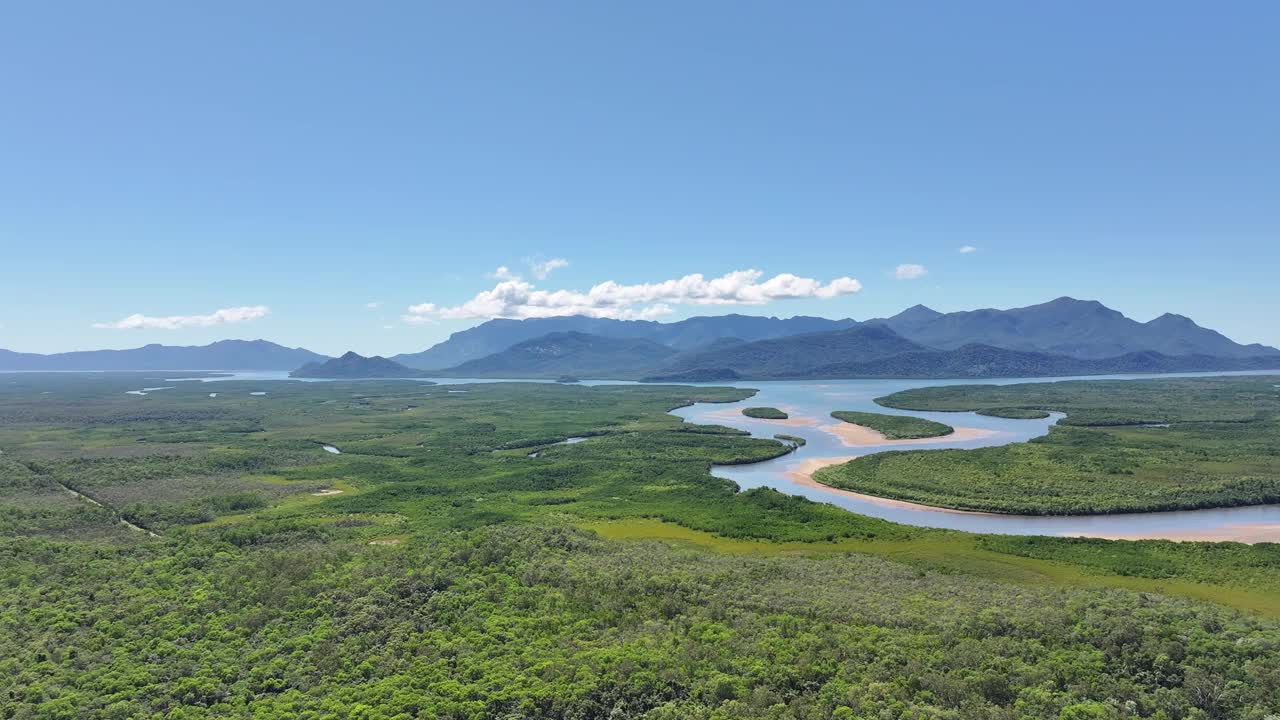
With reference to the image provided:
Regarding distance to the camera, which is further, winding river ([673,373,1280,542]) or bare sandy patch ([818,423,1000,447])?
bare sandy patch ([818,423,1000,447])

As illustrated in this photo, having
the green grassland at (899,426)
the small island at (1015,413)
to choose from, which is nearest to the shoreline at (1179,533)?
the green grassland at (899,426)

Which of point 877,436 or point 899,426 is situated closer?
point 877,436

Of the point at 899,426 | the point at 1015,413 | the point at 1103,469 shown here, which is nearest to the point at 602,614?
the point at 1103,469

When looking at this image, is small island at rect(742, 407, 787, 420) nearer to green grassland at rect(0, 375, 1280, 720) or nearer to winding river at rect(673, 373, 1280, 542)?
winding river at rect(673, 373, 1280, 542)

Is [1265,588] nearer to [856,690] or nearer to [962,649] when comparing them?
[962,649]

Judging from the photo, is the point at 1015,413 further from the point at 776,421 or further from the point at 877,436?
the point at 776,421

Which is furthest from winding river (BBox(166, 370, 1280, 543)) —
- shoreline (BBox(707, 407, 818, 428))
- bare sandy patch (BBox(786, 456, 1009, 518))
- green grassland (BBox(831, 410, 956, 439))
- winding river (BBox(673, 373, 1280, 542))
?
green grassland (BBox(831, 410, 956, 439))

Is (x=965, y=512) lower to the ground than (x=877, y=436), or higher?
lower

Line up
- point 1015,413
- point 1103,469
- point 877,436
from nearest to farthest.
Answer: point 1103,469 → point 877,436 → point 1015,413
